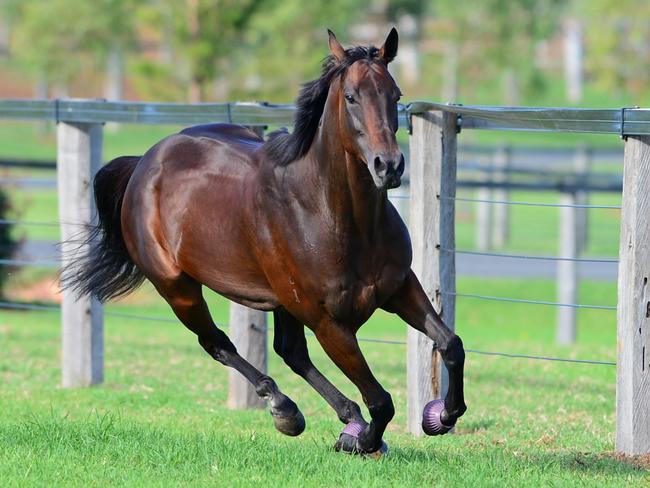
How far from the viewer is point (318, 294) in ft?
19.4

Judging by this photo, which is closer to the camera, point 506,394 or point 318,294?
point 318,294

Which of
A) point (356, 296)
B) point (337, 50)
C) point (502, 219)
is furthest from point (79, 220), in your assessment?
point (502, 219)

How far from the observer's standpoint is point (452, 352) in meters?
5.93

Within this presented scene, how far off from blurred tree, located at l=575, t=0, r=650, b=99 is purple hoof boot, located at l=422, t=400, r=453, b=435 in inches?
1468

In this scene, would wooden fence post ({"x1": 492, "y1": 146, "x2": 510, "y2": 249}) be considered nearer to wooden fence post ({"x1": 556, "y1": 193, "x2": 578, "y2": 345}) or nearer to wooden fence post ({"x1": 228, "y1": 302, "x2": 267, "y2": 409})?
wooden fence post ({"x1": 556, "y1": 193, "x2": 578, "y2": 345})

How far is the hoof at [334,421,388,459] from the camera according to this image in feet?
20.2

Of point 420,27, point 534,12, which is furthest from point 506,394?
point 420,27

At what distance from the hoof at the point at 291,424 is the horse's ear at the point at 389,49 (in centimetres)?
198

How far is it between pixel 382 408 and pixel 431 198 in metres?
1.91

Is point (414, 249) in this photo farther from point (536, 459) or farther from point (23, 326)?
point (23, 326)

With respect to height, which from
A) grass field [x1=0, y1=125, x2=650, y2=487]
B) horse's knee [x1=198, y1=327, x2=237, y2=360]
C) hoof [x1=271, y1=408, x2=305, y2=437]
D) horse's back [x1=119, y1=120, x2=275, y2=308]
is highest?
horse's back [x1=119, y1=120, x2=275, y2=308]

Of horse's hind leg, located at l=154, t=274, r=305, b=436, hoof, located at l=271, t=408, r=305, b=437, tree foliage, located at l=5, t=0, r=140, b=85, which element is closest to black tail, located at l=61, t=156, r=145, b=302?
horse's hind leg, located at l=154, t=274, r=305, b=436

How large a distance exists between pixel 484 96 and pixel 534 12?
1191cm

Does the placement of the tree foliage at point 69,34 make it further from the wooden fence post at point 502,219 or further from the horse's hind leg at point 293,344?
the horse's hind leg at point 293,344
